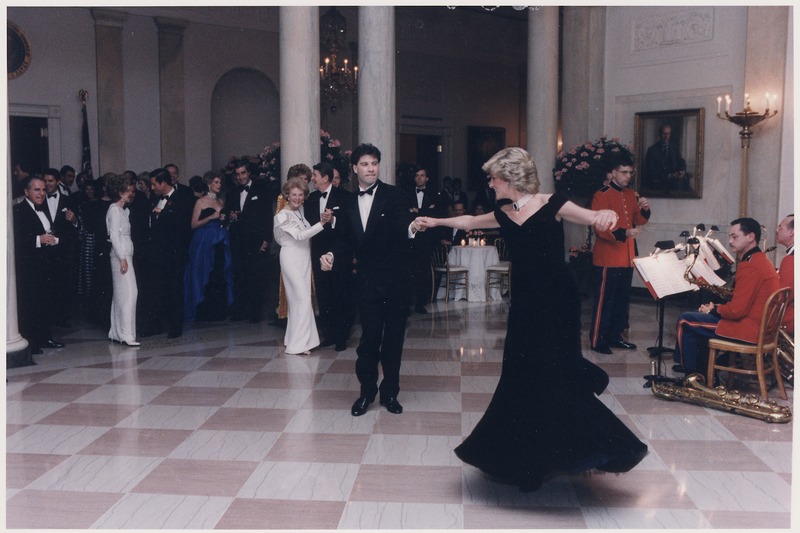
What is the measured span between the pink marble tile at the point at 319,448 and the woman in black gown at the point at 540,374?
0.83 m

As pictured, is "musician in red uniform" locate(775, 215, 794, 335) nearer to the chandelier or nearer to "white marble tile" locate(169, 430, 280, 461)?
"white marble tile" locate(169, 430, 280, 461)

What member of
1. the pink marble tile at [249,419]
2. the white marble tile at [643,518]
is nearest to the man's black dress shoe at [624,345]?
the pink marble tile at [249,419]

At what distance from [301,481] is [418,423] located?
1.21 meters

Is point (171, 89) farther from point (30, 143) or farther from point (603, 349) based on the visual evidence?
point (603, 349)

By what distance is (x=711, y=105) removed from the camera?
10.3 metres

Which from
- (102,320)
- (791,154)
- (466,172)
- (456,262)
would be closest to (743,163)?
(791,154)

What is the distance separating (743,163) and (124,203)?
22.6 feet

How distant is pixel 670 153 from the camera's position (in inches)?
425

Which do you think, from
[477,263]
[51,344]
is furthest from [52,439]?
[477,263]

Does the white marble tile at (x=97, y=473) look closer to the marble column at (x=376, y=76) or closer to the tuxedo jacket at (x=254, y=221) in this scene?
the tuxedo jacket at (x=254, y=221)

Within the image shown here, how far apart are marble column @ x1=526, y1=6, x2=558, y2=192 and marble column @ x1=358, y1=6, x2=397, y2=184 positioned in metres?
3.02

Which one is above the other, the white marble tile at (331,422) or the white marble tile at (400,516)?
the white marble tile at (400,516)

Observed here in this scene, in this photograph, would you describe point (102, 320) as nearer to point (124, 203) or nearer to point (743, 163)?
point (124, 203)

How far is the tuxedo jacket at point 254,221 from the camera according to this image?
867 cm
